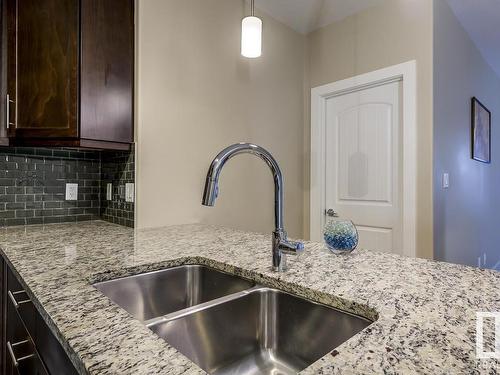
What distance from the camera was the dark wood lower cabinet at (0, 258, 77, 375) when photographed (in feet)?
2.30

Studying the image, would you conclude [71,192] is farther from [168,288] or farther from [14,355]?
[168,288]

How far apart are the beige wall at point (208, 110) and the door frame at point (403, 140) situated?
7.0 inches

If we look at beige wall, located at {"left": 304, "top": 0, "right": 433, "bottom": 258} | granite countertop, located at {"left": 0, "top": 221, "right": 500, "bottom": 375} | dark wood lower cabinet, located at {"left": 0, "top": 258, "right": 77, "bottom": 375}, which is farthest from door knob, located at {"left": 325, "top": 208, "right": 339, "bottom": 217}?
dark wood lower cabinet, located at {"left": 0, "top": 258, "right": 77, "bottom": 375}

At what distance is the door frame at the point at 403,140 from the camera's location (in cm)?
219

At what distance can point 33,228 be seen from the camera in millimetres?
1711

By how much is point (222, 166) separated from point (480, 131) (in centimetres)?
333

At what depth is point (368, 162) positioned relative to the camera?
2539 millimetres

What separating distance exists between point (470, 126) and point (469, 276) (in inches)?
101

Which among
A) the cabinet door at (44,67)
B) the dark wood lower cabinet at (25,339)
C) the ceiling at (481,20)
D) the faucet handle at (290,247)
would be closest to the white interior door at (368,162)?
the ceiling at (481,20)

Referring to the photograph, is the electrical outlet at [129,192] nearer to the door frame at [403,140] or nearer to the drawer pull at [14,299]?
the drawer pull at [14,299]

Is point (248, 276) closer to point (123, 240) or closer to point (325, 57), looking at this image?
point (123, 240)

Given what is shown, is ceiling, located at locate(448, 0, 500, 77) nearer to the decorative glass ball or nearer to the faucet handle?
the decorative glass ball

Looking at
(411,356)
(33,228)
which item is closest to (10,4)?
(33,228)

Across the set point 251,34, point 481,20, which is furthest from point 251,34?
→ point 481,20
